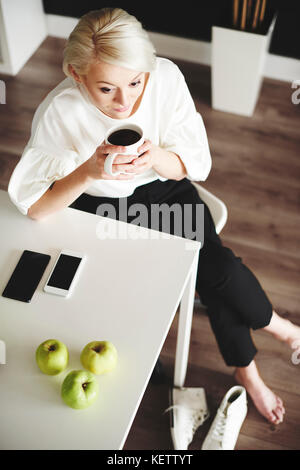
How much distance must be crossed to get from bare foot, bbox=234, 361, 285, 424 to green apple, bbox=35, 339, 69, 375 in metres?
0.83

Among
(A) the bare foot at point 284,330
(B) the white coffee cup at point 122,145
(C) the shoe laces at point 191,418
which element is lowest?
(C) the shoe laces at point 191,418

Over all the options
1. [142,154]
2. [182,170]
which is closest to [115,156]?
[142,154]

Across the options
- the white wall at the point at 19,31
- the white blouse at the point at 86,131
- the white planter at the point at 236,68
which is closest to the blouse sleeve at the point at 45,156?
the white blouse at the point at 86,131

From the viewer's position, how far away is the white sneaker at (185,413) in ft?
5.52

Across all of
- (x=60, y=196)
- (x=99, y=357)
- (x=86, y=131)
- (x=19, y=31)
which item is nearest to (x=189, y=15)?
(x=19, y=31)

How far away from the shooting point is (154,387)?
185 centimetres

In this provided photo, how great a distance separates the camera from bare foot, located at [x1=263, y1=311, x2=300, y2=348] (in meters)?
1.72

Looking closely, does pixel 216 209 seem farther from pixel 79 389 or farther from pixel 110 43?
pixel 79 389

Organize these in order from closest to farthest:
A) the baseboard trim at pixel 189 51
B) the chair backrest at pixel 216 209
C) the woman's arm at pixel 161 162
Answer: the woman's arm at pixel 161 162 < the chair backrest at pixel 216 209 < the baseboard trim at pixel 189 51

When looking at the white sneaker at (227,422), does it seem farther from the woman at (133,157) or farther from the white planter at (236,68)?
the white planter at (236,68)

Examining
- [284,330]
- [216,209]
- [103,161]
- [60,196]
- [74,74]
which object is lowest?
[284,330]

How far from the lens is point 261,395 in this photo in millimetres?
1745

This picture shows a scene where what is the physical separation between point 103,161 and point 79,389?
523mm

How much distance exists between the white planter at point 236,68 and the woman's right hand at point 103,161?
1.43 metres
